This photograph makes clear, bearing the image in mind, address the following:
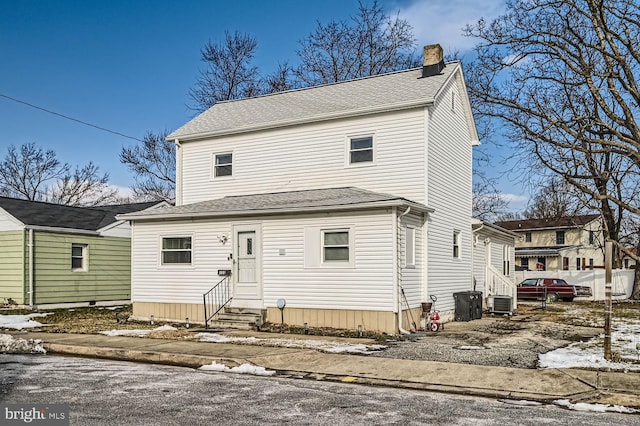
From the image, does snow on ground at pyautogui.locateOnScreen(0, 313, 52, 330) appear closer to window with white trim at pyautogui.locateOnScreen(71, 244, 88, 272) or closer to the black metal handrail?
the black metal handrail

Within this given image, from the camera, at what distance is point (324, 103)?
1919 centimetres

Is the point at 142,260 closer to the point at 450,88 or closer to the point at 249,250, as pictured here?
the point at 249,250

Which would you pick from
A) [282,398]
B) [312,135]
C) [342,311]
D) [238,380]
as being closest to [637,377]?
[282,398]

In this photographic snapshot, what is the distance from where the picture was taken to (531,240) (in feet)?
191

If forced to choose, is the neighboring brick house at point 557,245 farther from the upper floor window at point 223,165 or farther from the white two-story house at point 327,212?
the upper floor window at point 223,165

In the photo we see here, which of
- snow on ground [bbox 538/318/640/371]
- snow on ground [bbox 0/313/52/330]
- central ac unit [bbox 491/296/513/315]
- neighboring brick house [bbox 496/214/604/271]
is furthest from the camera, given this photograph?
neighboring brick house [bbox 496/214/604/271]

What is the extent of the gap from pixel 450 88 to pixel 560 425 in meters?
13.8

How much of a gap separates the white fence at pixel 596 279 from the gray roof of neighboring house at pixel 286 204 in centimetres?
2456

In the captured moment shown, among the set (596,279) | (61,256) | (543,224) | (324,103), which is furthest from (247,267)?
(543,224)

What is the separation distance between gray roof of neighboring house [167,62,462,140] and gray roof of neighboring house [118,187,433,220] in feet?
7.68

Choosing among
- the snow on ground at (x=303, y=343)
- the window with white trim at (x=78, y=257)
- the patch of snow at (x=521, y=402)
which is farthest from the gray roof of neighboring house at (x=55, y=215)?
the patch of snow at (x=521, y=402)

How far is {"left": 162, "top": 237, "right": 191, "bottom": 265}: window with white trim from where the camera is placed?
17.5 meters

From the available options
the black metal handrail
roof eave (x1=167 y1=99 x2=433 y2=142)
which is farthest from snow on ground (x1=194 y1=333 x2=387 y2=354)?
roof eave (x1=167 y1=99 x2=433 y2=142)

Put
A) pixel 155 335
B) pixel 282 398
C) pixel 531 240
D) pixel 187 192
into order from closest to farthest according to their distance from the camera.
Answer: pixel 282 398
pixel 155 335
pixel 187 192
pixel 531 240
